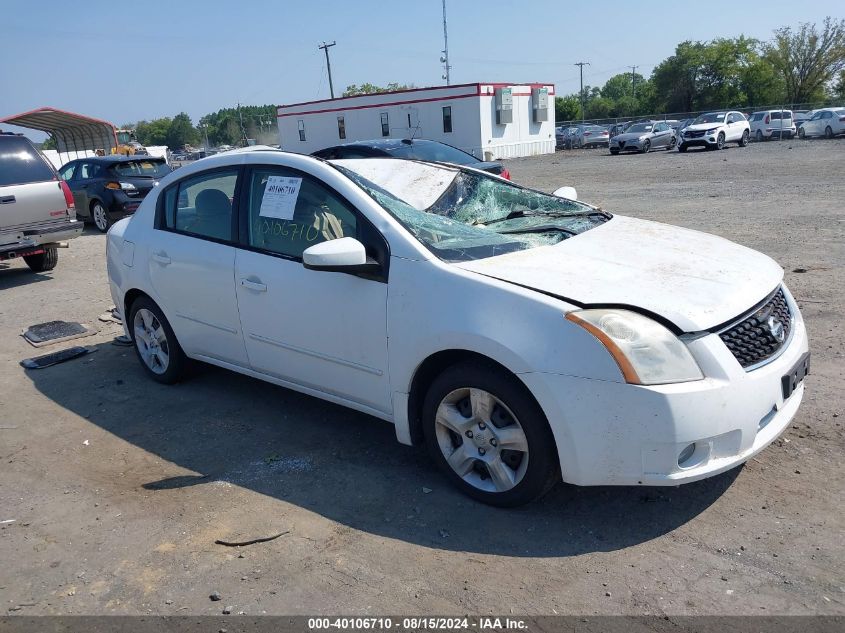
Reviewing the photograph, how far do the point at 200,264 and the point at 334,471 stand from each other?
1763 mm

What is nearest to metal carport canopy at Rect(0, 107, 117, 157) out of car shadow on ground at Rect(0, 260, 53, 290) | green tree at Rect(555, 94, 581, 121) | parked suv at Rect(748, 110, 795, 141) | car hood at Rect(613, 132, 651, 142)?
car shadow on ground at Rect(0, 260, 53, 290)

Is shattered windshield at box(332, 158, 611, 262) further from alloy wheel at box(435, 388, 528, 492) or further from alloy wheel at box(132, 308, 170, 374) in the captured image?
alloy wheel at box(132, 308, 170, 374)

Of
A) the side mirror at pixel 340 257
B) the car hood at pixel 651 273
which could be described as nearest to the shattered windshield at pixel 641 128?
the car hood at pixel 651 273

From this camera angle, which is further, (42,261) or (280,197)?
(42,261)

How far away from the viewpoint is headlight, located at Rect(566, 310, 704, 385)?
9.79ft

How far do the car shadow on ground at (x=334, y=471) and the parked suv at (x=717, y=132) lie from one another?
3254 cm

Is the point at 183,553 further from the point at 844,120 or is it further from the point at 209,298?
the point at 844,120

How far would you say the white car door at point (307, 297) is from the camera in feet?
12.6

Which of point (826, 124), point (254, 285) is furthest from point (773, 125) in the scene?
point (254, 285)

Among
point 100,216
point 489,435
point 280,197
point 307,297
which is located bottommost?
point 100,216

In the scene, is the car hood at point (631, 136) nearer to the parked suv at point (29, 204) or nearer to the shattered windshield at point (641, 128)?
the shattered windshield at point (641, 128)

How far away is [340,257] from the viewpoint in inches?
143

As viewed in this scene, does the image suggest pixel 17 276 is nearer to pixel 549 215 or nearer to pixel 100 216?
pixel 100 216

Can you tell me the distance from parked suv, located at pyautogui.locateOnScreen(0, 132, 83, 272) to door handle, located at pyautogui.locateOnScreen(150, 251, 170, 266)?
555 centimetres
